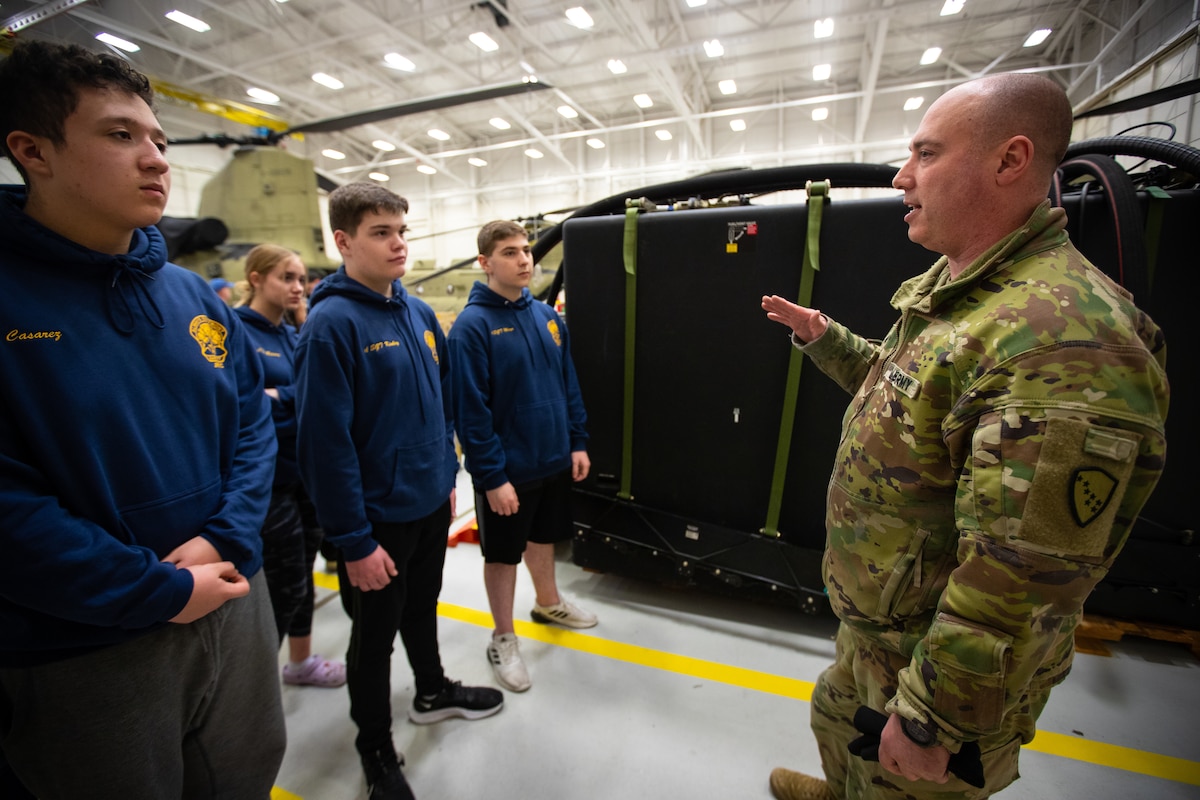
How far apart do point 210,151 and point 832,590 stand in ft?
53.9

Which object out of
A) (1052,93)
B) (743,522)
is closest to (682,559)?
(743,522)

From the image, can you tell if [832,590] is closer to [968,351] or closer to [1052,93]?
[968,351]

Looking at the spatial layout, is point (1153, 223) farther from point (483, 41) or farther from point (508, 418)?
point (483, 41)

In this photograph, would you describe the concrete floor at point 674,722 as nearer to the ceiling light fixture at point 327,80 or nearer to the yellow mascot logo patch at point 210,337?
the yellow mascot logo patch at point 210,337

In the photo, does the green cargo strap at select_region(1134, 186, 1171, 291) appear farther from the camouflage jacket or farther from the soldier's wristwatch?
the soldier's wristwatch

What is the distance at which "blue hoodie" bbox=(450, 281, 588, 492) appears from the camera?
190 centimetres

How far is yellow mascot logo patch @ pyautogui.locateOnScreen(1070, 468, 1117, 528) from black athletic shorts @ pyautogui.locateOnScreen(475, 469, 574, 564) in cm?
170

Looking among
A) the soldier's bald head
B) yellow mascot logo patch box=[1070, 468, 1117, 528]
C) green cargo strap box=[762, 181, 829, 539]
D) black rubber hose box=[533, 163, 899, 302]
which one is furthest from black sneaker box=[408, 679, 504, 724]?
the soldier's bald head

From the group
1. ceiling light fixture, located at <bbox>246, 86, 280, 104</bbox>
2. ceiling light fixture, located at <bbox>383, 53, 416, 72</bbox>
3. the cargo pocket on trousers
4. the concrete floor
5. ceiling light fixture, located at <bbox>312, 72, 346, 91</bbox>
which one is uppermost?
ceiling light fixture, located at <bbox>312, 72, 346, 91</bbox>

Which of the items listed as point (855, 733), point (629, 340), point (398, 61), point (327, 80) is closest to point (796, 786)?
point (855, 733)

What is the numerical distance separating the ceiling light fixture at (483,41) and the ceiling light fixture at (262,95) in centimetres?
480

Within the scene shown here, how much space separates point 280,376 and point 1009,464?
2415 millimetres

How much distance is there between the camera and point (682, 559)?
246 centimetres

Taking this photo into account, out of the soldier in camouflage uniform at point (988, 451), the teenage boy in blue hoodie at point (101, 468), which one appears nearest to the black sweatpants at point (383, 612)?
the teenage boy in blue hoodie at point (101, 468)
